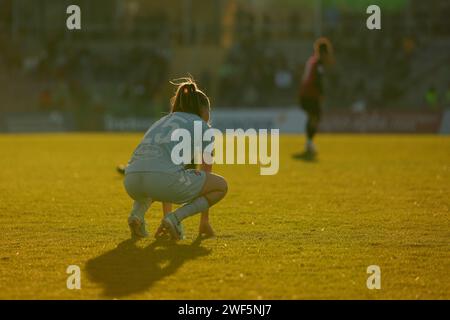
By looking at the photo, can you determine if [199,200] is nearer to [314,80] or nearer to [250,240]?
[250,240]

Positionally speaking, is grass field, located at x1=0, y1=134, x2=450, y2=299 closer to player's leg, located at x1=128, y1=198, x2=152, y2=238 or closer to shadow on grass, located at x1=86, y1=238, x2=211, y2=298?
shadow on grass, located at x1=86, y1=238, x2=211, y2=298

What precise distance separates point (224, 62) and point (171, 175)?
30.4m

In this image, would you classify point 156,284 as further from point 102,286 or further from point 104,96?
point 104,96

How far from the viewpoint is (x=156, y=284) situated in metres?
6.66

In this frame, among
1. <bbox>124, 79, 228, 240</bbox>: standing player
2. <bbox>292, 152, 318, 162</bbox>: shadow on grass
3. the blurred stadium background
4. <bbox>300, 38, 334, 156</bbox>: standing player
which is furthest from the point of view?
the blurred stadium background

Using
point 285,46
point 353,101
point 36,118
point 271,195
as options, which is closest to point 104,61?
point 36,118

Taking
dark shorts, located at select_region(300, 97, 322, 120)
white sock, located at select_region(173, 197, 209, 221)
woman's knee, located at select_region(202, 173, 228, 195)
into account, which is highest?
woman's knee, located at select_region(202, 173, 228, 195)

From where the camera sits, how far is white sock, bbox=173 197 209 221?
27.7ft

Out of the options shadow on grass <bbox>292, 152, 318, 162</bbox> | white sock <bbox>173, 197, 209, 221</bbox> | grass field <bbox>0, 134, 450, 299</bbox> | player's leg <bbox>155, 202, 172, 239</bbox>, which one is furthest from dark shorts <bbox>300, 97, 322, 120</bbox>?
white sock <bbox>173, 197, 209, 221</bbox>

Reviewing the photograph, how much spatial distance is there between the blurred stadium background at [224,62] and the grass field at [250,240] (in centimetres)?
1826

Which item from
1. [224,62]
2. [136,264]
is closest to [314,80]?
[136,264]

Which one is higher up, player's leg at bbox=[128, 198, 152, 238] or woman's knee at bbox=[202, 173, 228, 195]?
woman's knee at bbox=[202, 173, 228, 195]

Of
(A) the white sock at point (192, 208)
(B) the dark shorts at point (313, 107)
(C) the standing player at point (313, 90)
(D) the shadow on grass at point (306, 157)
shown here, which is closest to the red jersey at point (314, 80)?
(C) the standing player at point (313, 90)

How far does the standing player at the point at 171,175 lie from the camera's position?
27.0 feet
